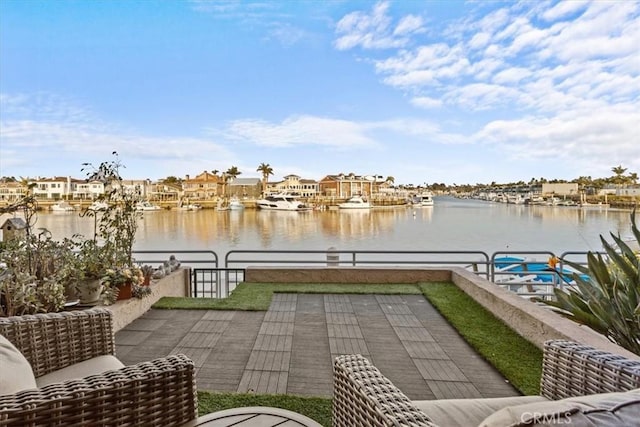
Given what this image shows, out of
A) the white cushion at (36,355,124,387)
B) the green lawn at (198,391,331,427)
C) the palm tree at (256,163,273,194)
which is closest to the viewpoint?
the white cushion at (36,355,124,387)

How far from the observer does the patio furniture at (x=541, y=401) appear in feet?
2.27

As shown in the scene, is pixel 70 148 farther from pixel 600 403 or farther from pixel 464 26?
pixel 600 403

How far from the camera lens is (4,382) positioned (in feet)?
3.98

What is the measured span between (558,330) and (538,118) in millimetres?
14333

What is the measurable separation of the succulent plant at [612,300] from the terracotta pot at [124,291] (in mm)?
3933

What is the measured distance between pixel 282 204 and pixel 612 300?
3222 centimetres

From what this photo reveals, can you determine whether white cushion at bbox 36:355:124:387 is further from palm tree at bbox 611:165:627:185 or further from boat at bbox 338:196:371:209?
boat at bbox 338:196:371:209

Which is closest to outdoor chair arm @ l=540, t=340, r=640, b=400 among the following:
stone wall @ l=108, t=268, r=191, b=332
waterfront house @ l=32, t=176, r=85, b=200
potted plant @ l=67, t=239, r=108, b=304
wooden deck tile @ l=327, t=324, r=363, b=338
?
wooden deck tile @ l=327, t=324, r=363, b=338

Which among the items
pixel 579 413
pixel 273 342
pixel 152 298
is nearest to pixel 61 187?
pixel 152 298

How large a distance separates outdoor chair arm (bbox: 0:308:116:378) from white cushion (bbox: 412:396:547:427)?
1730 mm

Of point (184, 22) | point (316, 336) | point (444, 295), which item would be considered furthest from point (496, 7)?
point (316, 336)

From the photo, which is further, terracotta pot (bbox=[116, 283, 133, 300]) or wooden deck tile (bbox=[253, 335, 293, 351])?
terracotta pot (bbox=[116, 283, 133, 300])

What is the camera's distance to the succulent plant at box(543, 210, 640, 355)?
220 centimetres

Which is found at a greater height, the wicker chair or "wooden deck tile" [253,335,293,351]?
the wicker chair
